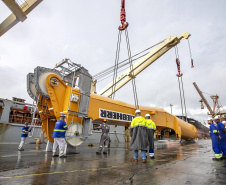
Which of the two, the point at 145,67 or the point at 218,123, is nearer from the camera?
the point at 218,123

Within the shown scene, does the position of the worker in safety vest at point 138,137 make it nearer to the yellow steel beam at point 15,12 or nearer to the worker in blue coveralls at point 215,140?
the worker in blue coveralls at point 215,140

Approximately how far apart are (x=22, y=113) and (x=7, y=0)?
13557 mm

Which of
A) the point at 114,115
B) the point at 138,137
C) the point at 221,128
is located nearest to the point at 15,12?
the point at 114,115

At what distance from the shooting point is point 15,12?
9102mm

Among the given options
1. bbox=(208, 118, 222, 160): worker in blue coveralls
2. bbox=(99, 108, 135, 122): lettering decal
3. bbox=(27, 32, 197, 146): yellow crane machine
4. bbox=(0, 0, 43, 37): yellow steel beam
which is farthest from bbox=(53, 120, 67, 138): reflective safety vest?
bbox=(0, 0, 43, 37): yellow steel beam

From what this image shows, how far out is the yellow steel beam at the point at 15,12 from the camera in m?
8.93

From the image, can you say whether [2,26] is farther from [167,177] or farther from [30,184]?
[167,177]

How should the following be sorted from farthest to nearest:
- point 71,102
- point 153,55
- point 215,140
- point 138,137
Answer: point 153,55, point 71,102, point 215,140, point 138,137

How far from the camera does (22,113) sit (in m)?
18.7

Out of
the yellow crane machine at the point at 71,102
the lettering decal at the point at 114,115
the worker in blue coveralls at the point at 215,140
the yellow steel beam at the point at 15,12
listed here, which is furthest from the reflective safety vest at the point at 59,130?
the yellow steel beam at the point at 15,12

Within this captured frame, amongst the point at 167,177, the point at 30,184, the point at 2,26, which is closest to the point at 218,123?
the point at 167,177

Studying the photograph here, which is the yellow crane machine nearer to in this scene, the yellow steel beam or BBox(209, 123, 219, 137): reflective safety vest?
BBox(209, 123, 219, 137): reflective safety vest

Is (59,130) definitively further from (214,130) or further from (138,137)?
(214,130)

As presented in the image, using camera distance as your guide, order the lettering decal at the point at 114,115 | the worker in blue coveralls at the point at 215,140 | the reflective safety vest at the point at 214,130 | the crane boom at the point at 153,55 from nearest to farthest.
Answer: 1. the worker in blue coveralls at the point at 215,140
2. the reflective safety vest at the point at 214,130
3. the lettering decal at the point at 114,115
4. the crane boom at the point at 153,55
